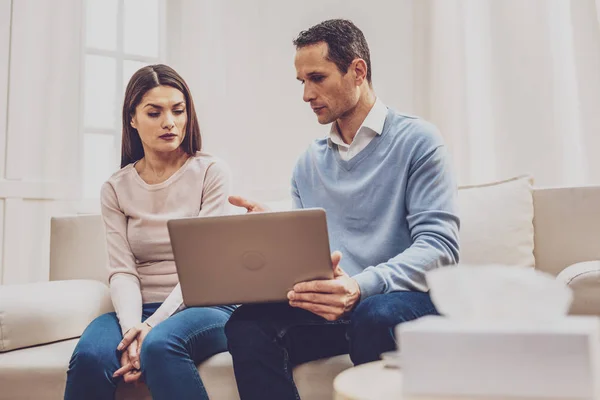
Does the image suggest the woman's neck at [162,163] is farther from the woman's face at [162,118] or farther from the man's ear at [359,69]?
the man's ear at [359,69]

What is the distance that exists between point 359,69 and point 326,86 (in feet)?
0.32

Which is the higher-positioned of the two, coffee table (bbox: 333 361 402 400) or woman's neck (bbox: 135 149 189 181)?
woman's neck (bbox: 135 149 189 181)

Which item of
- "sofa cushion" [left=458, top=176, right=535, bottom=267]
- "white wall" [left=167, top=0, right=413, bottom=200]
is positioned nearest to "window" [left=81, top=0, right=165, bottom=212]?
"white wall" [left=167, top=0, right=413, bottom=200]

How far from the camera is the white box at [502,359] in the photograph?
0.67 meters

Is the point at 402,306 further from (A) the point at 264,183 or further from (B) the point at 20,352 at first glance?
(A) the point at 264,183

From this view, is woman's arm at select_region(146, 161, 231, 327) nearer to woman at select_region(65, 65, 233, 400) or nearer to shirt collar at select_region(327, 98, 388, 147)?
woman at select_region(65, 65, 233, 400)

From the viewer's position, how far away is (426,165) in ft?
4.94

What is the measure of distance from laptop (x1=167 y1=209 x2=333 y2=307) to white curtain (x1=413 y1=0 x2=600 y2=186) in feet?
5.55

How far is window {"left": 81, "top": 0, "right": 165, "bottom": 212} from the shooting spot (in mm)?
2891

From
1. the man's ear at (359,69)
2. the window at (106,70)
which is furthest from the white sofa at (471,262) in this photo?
the window at (106,70)

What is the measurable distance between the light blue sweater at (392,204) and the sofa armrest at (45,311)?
641 millimetres

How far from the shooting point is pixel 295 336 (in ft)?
Answer: 4.68

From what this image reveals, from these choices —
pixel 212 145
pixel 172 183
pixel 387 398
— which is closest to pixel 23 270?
pixel 212 145

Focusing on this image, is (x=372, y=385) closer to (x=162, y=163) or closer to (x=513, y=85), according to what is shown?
(x=162, y=163)
